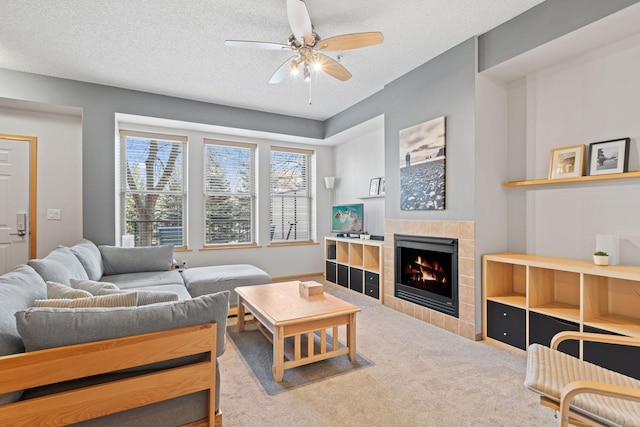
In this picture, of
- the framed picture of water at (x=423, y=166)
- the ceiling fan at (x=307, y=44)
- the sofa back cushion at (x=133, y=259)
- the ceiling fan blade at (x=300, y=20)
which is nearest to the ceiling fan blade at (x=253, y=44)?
the ceiling fan at (x=307, y=44)

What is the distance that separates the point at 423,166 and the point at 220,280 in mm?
2602

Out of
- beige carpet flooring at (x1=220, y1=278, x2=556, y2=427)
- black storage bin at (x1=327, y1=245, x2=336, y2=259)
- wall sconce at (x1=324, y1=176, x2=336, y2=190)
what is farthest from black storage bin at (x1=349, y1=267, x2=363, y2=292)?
wall sconce at (x1=324, y1=176, x2=336, y2=190)

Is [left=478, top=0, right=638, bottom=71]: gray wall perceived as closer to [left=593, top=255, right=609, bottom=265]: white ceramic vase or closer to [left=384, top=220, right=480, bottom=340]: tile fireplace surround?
[left=384, top=220, right=480, bottom=340]: tile fireplace surround

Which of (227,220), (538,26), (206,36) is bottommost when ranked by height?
(227,220)

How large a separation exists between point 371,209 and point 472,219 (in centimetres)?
211

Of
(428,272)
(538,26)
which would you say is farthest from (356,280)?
(538,26)

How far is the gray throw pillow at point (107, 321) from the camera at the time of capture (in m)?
1.19

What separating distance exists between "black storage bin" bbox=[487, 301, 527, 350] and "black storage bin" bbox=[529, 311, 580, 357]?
2.8 inches

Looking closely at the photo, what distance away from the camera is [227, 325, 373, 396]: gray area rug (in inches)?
84.5

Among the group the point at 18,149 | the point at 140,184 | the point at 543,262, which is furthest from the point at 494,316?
the point at 18,149

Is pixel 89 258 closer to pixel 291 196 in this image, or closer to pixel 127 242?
pixel 127 242

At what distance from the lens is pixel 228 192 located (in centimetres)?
508

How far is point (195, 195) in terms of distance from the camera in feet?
15.7

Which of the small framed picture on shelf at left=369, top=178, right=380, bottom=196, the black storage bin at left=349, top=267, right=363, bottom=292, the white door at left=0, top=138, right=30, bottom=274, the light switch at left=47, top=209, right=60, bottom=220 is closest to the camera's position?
the white door at left=0, top=138, right=30, bottom=274
